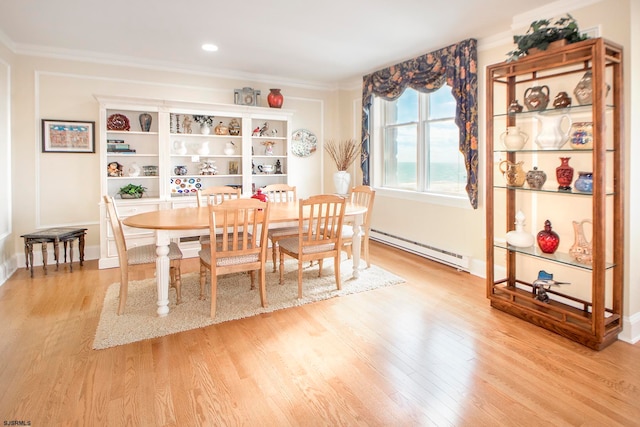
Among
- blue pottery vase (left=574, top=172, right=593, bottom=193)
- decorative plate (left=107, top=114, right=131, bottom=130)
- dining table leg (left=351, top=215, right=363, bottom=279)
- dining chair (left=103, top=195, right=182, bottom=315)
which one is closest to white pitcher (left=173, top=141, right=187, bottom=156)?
decorative plate (left=107, top=114, right=131, bottom=130)

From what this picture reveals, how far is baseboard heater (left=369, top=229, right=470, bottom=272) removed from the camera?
4328 mm

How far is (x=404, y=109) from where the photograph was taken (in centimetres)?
530

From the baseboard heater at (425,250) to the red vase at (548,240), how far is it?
137 cm

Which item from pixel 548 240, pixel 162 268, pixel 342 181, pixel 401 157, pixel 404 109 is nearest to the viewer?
pixel 548 240

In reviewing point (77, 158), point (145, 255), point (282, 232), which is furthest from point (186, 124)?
point (145, 255)

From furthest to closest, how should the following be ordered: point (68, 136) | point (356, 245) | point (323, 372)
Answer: point (68, 136) < point (356, 245) < point (323, 372)

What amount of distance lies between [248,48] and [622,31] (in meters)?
3.40

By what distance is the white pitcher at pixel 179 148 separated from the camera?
511cm

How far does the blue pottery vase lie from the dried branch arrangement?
12.0 feet

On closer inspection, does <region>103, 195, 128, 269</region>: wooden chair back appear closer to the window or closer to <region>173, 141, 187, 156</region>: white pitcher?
<region>173, 141, 187, 156</region>: white pitcher

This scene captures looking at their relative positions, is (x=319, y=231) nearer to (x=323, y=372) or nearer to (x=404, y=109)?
(x=323, y=372)

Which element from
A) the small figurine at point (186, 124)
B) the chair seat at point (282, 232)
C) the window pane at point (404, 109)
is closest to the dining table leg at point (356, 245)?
the chair seat at point (282, 232)

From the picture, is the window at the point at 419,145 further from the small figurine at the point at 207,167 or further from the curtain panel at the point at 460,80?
the small figurine at the point at 207,167

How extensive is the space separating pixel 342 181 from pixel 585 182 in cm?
362
